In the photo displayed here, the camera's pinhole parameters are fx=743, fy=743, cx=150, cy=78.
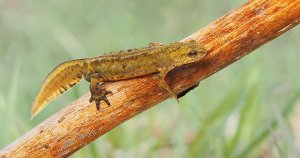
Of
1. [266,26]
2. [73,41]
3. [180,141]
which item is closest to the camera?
[266,26]

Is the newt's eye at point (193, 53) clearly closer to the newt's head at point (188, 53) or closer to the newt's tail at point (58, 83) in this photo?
the newt's head at point (188, 53)

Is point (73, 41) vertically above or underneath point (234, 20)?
above

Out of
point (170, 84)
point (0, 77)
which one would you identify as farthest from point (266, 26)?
point (0, 77)

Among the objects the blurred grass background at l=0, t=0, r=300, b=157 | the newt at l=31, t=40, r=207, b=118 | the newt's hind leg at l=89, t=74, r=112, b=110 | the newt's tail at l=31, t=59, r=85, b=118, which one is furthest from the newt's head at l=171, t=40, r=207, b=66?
the blurred grass background at l=0, t=0, r=300, b=157

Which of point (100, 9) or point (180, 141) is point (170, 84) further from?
point (100, 9)

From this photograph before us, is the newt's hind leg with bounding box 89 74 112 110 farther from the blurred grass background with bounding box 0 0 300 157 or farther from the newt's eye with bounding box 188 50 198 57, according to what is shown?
the blurred grass background with bounding box 0 0 300 157

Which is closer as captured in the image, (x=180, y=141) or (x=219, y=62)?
(x=219, y=62)
